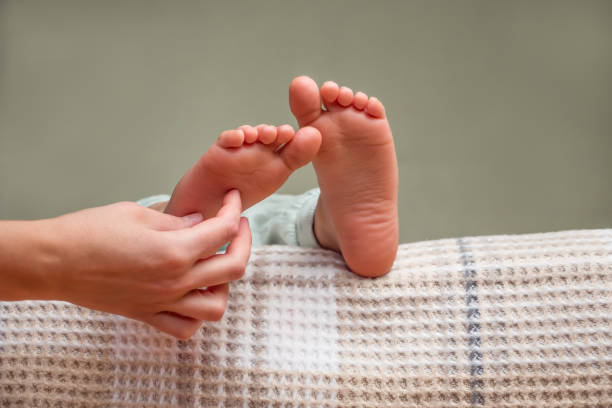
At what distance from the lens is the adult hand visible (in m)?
0.42

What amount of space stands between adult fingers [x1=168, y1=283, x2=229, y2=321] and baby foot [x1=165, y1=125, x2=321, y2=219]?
0.37 feet

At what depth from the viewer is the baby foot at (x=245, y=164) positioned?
1.65 ft

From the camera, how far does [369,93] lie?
1.15 metres

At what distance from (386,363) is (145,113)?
0.91 meters

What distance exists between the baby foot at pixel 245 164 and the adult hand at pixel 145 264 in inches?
2.1

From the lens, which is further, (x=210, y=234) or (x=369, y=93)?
(x=369, y=93)

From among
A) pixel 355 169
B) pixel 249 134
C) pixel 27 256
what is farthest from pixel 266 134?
pixel 27 256

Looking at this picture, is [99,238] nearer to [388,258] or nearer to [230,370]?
[230,370]

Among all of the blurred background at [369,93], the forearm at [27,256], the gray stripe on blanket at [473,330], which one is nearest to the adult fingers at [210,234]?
the forearm at [27,256]

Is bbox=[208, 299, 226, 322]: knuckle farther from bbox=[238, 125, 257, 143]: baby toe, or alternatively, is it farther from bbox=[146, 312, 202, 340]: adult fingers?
bbox=[238, 125, 257, 143]: baby toe

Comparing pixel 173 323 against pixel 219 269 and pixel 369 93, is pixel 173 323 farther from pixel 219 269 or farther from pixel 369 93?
pixel 369 93

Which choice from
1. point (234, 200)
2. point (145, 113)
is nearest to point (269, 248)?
point (234, 200)

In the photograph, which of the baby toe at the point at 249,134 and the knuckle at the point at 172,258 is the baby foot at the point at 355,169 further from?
the knuckle at the point at 172,258

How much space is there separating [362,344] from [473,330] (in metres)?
0.13
